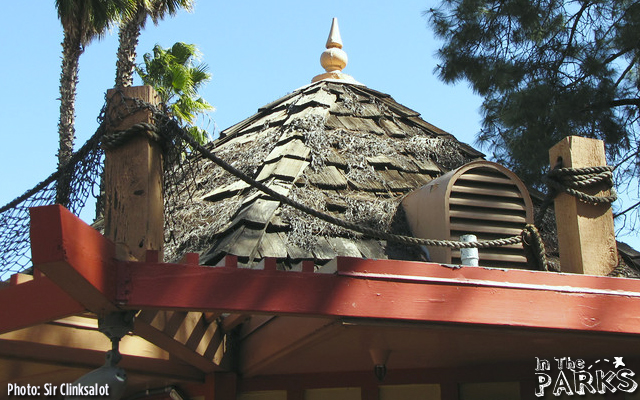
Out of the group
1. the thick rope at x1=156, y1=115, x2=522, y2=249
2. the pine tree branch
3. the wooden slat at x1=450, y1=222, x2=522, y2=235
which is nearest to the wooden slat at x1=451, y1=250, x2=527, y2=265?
the wooden slat at x1=450, y1=222, x2=522, y2=235

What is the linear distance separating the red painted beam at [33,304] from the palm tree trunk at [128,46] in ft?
45.8

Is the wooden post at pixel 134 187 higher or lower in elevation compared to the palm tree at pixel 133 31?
lower

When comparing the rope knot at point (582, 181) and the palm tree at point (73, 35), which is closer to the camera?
the rope knot at point (582, 181)

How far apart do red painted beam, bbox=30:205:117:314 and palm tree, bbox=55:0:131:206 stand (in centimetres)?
1339

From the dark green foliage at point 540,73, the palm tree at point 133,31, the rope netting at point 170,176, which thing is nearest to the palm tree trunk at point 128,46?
the palm tree at point 133,31

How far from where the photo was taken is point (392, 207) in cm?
488

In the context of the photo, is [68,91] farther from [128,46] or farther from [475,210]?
[475,210]

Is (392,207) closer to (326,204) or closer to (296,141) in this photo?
(326,204)

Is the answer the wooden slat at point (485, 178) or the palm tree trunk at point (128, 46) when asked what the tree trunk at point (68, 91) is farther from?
the wooden slat at point (485, 178)

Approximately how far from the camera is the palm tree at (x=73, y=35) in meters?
15.6

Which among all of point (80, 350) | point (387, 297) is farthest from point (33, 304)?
point (387, 297)

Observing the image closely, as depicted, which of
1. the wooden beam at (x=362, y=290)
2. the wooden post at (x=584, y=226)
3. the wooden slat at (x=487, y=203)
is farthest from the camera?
the wooden slat at (x=487, y=203)

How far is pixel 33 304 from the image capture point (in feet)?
9.75

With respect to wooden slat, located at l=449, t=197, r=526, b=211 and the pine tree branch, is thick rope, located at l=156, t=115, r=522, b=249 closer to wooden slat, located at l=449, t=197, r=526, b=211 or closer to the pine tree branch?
wooden slat, located at l=449, t=197, r=526, b=211
